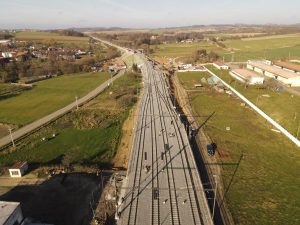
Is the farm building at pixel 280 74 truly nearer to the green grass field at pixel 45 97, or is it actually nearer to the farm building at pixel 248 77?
the farm building at pixel 248 77

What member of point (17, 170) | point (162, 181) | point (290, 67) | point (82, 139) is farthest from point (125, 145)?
point (290, 67)

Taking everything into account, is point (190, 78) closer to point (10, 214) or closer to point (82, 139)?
point (82, 139)

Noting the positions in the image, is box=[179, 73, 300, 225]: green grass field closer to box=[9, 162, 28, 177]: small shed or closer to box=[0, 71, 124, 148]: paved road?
box=[9, 162, 28, 177]: small shed

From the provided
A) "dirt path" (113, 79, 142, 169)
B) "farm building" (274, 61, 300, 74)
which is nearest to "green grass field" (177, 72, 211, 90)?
"farm building" (274, 61, 300, 74)

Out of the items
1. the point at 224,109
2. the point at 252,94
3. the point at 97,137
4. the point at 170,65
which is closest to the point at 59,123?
the point at 97,137

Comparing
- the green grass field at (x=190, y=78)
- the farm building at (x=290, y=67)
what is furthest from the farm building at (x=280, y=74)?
the green grass field at (x=190, y=78)


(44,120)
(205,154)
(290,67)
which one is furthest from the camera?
(290,67)
